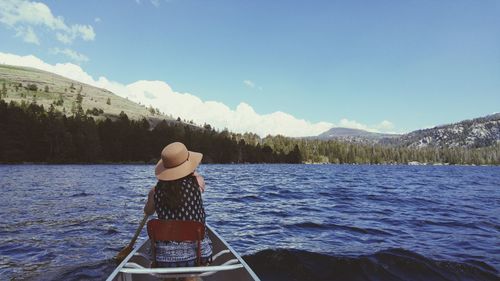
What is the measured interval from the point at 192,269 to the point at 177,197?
1209 millimetres

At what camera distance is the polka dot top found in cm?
583

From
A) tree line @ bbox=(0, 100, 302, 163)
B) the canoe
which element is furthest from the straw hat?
tree line @ bbox=(0, 100, 302, 163)

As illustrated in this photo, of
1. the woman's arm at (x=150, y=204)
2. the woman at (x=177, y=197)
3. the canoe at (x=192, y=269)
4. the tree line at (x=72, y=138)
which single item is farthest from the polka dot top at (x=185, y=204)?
the tree line at (x=72, y=138)

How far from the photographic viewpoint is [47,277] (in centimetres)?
938

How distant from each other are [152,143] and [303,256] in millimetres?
128491

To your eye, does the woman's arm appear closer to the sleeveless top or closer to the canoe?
the sleeveless top

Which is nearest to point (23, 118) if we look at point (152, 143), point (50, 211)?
point (152, 143)

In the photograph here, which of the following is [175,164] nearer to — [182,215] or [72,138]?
[182,215]

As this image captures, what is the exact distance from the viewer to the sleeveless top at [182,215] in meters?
5.84

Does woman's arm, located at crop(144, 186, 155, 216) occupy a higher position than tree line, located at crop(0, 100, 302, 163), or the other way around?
tree line, located at crop(0, 100, 302, 163)

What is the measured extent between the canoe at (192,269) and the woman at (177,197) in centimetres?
20

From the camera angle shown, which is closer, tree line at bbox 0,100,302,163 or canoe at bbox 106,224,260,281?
canoe at bbox 106,224,260,281

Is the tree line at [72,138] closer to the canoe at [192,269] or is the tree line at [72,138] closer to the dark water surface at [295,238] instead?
the dark water surface at [295,238]

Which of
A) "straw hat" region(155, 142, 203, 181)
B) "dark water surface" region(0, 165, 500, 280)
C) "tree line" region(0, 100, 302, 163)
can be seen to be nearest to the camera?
"straw hat" region(155, 142, 203, 181)
